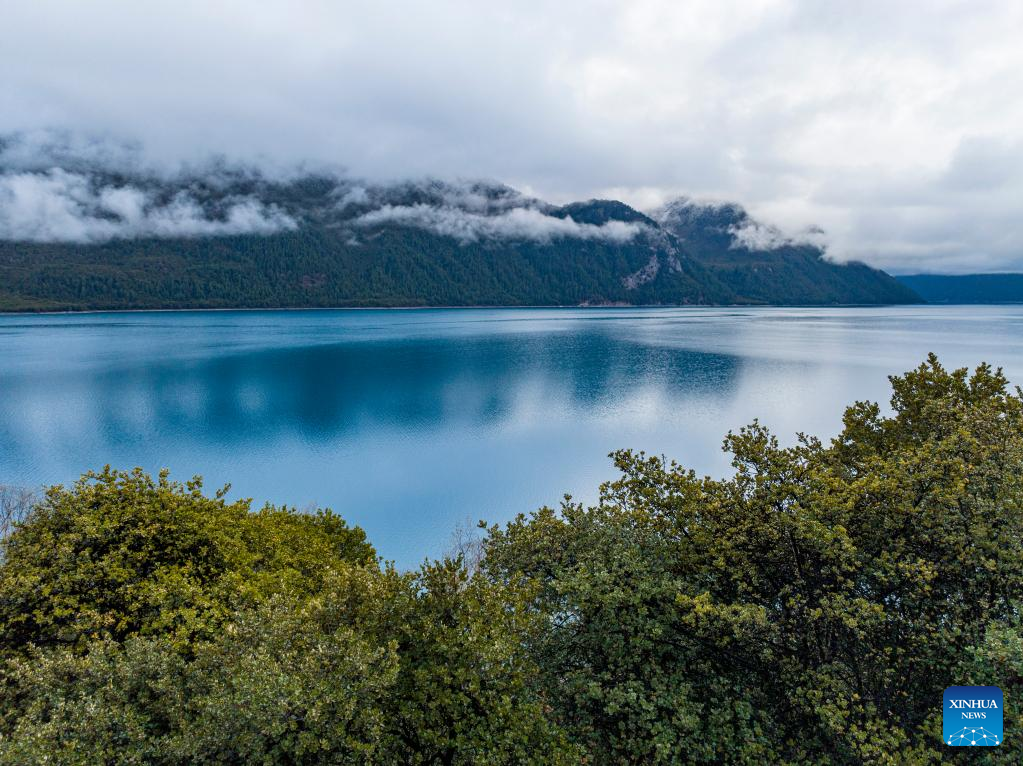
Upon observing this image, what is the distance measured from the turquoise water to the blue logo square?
37227 mm

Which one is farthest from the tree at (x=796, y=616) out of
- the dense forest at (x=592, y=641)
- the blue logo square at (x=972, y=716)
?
the blue logo square at (x=972, y=716)

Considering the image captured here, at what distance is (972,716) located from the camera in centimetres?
1237

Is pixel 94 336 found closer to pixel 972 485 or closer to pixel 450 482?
pixel 450 482

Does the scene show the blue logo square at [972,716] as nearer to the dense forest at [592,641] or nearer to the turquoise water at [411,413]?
the dense forest at [592,641]

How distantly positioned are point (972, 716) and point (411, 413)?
3289 inches

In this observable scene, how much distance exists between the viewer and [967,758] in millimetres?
11852

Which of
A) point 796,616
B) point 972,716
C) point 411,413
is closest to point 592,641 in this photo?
point 796,616

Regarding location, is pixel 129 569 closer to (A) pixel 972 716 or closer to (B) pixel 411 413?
(A) pixel 972 716

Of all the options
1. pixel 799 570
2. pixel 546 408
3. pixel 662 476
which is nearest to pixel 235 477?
pixel 546 408

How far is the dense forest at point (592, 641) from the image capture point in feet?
39.0

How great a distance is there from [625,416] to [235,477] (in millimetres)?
58714

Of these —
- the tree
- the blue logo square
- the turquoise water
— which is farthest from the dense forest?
the turquoise water

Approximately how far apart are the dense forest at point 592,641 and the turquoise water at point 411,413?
29.3 meters

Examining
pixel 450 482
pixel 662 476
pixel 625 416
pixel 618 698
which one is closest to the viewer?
pixel 618 698
